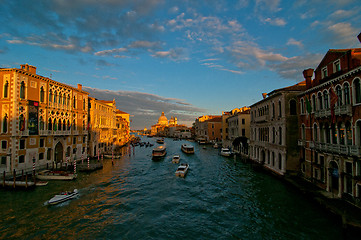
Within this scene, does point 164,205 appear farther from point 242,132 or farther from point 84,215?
point 242,132

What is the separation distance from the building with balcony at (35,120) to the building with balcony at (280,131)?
3085 centimetres

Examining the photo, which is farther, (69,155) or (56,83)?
(69,155)

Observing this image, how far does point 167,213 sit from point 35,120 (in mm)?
21713

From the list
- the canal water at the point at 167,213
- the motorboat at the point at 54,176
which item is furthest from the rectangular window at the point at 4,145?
the canal water at the point at 167,213

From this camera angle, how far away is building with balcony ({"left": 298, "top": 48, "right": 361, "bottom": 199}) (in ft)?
46.5

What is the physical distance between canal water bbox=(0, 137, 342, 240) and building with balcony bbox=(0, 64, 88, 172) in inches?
222

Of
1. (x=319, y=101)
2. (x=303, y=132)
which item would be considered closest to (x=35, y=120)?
(x=303, y=132)

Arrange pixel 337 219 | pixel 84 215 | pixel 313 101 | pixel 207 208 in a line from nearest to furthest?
pixel 337 219 → pixel 84 215 → pixel 207 208 → pixel 313 101

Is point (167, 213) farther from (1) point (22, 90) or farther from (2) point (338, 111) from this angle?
(1) point (22, 90)

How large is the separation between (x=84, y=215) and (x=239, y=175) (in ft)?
68.1

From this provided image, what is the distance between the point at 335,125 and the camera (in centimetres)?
1673

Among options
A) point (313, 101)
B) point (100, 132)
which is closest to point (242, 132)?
point (313, 101)

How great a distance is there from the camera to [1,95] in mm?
23516

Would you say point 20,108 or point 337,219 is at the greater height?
point 20,108
